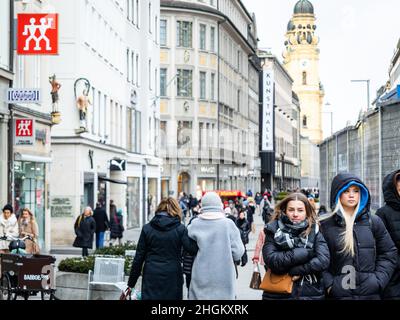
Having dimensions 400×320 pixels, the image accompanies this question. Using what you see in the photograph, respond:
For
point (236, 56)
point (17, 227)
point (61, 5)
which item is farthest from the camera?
point (236, 56)

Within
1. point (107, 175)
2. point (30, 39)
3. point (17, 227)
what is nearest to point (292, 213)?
point (17, 227)

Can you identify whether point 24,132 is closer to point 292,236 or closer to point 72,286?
point 72,286

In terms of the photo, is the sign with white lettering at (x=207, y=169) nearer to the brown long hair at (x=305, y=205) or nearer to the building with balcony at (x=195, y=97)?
the building with balcony at (x=195, y=97)

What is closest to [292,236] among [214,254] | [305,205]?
[305,205]

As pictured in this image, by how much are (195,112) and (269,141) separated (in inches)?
1389

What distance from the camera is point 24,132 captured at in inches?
1046

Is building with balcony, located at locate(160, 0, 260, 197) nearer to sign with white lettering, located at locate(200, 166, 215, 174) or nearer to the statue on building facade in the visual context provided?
sign with white lettering, located at locate(200, 166, 215, 174)

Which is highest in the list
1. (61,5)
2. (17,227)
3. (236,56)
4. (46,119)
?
(236,56)

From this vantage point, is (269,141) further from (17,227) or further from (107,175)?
(17,227)

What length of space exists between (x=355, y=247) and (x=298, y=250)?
1.22ft

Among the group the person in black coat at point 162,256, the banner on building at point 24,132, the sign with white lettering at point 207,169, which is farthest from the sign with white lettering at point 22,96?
the sign with white lettering at point 207,169

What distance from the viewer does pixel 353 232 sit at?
276 inches

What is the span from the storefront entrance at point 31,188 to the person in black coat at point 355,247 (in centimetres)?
2143

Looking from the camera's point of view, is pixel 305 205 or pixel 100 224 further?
pixel 100 224
